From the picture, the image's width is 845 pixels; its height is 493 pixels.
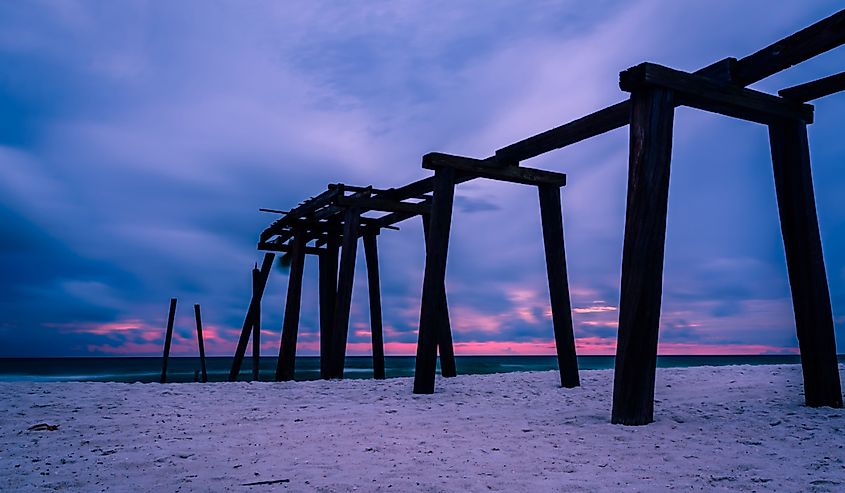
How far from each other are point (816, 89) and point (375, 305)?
29.3 feet

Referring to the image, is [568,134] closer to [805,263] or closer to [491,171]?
[491,171]

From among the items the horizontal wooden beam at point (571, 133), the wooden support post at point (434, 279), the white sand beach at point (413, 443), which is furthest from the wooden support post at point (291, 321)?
the horizontal wooden beam at point (571, 133)

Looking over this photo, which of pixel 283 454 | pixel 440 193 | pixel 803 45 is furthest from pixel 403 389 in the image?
pixel 803 45

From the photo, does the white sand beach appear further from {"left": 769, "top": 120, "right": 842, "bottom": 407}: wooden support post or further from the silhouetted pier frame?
the silhouetted pier frame

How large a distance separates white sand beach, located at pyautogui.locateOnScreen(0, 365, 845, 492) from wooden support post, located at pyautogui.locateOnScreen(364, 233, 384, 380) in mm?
4175

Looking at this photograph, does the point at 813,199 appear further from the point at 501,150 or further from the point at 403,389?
the point at 403,389

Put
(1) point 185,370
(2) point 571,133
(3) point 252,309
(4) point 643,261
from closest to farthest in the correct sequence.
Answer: (4) point 643,261, (2) point 571,133, (3) point 252,309, (1) point 185,370

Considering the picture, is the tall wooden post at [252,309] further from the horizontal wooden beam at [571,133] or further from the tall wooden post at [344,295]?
the horizontal wooden beam at [571,133]

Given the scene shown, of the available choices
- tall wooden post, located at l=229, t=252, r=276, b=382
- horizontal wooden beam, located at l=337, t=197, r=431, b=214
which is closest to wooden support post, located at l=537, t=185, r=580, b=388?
horizontal wooden beam, located at l=337, t=197, r=431, b=214

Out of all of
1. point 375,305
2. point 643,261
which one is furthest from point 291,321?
point 643,261

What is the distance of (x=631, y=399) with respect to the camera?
5.62 metres

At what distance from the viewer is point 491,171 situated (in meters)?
9.47

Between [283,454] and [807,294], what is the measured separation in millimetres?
6161

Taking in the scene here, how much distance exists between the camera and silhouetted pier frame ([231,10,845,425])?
562 cm
